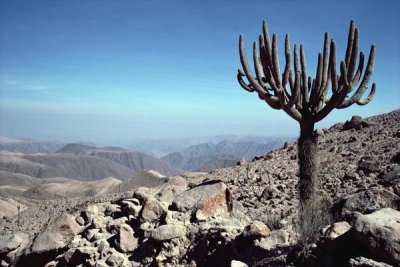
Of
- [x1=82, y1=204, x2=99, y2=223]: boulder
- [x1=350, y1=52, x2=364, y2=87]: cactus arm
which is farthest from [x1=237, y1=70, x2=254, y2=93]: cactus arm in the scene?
[x1=82, y1=204, x2=99, y2=223]: boulder

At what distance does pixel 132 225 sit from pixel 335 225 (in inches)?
167

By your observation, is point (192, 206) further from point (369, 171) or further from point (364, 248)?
point (369, 171)

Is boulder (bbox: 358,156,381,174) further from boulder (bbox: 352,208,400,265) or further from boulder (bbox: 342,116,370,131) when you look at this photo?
boulder (bbox: 352,208,400,265)

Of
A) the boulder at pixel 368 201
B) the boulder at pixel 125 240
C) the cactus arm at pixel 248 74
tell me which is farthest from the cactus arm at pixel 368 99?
the boulder at pixel 125 240

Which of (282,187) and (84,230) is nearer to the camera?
(84,230)

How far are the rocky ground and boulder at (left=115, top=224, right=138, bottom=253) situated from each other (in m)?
0.02

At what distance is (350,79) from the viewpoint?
24.5 ft

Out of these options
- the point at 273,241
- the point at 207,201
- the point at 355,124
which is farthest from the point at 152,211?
the point at 355,124

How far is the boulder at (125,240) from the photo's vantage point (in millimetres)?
6435

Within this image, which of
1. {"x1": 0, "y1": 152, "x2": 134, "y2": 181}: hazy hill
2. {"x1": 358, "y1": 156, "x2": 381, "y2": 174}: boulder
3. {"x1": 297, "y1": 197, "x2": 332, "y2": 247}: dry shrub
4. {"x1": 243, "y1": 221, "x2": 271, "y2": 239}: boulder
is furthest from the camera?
{"x1": 0, "y1": 152, "x2": 134, "y2": 181}: hazy hill

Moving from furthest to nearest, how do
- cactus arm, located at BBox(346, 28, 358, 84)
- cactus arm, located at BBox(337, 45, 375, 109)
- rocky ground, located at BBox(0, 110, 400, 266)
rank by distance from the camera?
1. cactus arm, located at BBox(337, 45, 375, 109)
2. cactus arm, located at BBox(346, 28, 358, 84)
3. rocky ground, located at BBox(0, 110, 400, 266)

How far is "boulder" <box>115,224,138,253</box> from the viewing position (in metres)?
6.44

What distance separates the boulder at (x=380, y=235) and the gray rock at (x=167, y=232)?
3.07 m

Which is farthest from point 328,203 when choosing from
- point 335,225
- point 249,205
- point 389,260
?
point 389,260
